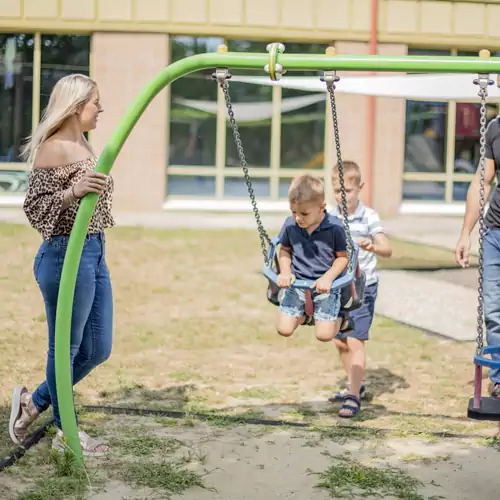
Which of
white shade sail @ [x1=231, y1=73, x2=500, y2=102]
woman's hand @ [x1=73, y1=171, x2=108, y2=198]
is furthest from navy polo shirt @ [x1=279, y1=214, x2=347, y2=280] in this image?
white shade sail @ [x1=231, y1=73, x2=500, y2=102]

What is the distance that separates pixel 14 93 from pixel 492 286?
14768mm

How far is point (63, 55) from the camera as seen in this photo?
1888 centimetres

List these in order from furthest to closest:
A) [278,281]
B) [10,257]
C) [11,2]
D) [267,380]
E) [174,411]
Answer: [11,2], [10,257], [267,380], [174,411], [278,281]

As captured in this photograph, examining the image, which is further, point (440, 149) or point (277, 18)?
point (440, 149)

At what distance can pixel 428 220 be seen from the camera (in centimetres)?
1934

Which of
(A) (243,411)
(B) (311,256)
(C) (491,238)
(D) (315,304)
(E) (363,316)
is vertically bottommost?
(A) (243,411)

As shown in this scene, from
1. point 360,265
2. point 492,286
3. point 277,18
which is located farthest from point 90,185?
point 277,18

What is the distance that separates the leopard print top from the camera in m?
4.62

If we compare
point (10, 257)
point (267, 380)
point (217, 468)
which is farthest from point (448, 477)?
point (10, 257)

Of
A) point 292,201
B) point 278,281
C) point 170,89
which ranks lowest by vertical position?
point 278,281

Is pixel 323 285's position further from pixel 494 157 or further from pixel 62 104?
pixel 62 104

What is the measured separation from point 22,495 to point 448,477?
6.16ft

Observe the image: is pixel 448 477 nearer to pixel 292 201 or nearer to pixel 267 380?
pixel 292 201

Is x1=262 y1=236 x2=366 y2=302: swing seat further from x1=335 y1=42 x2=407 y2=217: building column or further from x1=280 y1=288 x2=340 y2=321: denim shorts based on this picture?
x1=335 y1=42 x2=407 y2=217: building column
